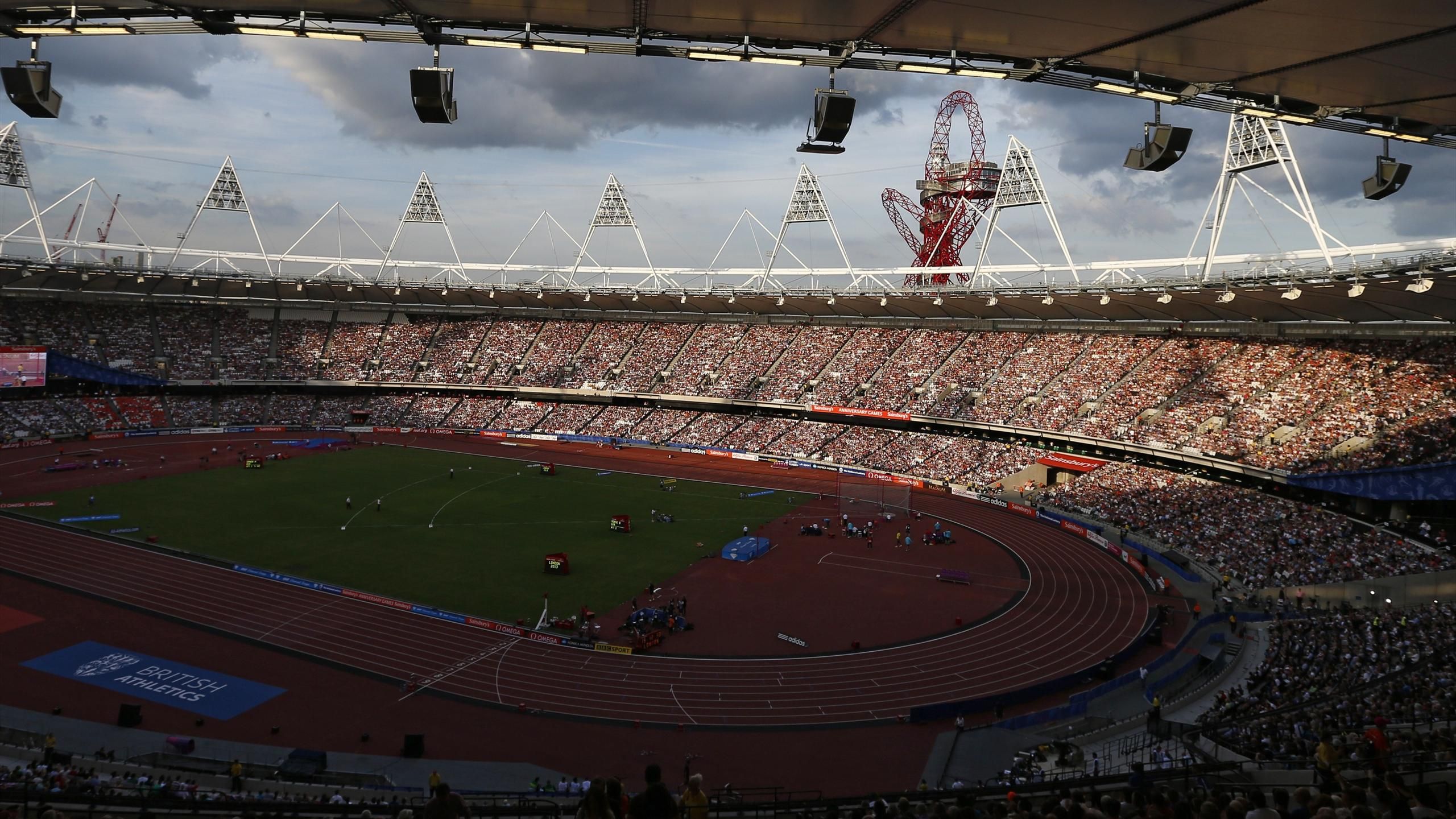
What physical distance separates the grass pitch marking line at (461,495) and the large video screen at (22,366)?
122 feet

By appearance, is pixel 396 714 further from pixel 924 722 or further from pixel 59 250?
pixel 59 250

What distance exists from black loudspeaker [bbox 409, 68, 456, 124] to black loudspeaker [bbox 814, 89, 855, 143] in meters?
4.08

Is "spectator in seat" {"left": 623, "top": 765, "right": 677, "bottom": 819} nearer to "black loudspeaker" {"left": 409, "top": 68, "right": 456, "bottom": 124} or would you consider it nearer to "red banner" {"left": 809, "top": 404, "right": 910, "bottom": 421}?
"black loudspeaker" {"left": 409, "top": 68, "right": 456, "bottom": 124}

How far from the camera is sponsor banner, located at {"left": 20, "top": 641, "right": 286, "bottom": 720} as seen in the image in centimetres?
2206

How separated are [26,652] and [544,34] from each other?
2730 centimetres

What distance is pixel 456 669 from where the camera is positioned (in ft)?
81.0

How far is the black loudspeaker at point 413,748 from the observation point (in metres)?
19.6

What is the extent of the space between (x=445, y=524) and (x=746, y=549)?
15881 millimetres

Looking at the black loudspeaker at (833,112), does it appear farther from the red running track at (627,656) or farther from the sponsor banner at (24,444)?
the sponsor banner at (24,444)

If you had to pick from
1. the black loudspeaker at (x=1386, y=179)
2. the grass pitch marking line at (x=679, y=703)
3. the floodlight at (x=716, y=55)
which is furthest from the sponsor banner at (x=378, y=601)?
the black loudspeaker at (x=1386, y=179)

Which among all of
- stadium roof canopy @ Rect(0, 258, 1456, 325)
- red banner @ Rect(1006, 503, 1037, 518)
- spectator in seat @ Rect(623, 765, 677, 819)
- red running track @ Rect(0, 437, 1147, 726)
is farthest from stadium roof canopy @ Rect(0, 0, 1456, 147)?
red banner @ Rect(1006, 503, 1037, 518)

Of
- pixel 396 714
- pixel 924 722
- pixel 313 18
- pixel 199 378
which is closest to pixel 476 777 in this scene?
pixel 396 714

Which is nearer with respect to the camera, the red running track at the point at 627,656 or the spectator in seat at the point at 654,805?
the spectator in seat at the point at 654,805

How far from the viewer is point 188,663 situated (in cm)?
2438
